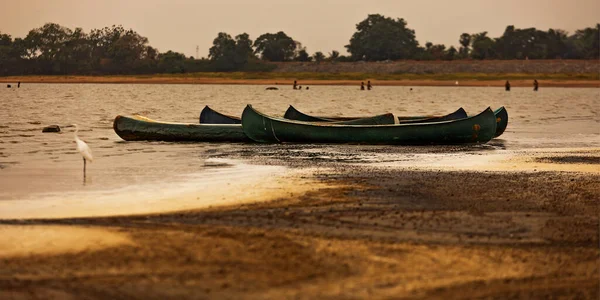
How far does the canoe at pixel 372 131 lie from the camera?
2366cm

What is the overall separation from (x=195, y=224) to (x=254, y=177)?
5.40 metres

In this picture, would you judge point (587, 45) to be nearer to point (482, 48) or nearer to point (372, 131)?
point (482, 48)

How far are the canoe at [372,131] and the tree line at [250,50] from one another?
150086 millimetres

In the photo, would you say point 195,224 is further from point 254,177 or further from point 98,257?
point 254,177

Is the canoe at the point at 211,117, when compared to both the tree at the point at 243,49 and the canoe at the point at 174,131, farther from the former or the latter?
the tree at the point at 243,49

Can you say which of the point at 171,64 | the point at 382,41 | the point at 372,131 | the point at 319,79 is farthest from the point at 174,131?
the point at 382,41

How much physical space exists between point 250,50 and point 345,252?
575ft

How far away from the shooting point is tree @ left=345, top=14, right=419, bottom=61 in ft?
605

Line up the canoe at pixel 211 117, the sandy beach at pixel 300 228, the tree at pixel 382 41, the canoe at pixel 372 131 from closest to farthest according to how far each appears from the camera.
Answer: the sandy beach at pixel 300 228 → the canoe at pixel 372 131 → the canoe at pixel 211 117 → the tree at pixel 382 41

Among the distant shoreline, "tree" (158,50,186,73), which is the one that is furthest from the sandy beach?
"tree" (158,50,186,73)

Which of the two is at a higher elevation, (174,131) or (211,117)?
(211,117)

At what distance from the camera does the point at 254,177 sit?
16.7 metres

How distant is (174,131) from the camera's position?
83.3 ft

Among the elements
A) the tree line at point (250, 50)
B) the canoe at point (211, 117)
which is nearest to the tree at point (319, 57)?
the tree line at point (250, 50)
